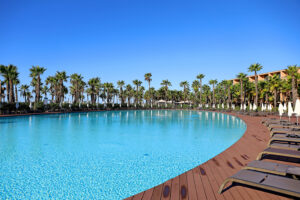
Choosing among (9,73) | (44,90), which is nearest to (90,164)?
(9,73)

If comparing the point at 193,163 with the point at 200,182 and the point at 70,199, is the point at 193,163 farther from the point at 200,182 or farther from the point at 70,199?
the point at 70,199

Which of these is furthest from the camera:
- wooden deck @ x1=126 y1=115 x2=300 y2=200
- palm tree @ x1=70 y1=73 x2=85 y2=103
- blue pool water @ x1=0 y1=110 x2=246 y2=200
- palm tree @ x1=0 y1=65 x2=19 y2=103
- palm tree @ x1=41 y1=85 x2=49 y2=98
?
palm tree @ x1=41 y1=85 x2=49 y2=98

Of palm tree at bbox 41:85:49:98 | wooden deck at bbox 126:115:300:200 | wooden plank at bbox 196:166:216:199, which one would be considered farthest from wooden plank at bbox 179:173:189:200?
palm tree at bbox 41:85:49:98

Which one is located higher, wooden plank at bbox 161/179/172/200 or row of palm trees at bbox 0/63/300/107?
row of palm trees at bbox 0/63/300/107

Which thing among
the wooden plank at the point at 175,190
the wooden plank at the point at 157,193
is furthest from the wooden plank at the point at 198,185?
the wooden plank at the point at 157,193

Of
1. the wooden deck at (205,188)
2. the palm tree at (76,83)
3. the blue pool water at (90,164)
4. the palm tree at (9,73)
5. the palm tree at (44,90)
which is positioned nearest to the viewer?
the wooden deck at (205,188)

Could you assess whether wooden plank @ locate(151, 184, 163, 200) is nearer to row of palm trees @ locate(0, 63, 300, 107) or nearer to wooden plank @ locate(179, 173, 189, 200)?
wooden plank @ locate(179, 173, 189, 200)

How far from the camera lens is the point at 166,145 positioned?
9547 millimetres

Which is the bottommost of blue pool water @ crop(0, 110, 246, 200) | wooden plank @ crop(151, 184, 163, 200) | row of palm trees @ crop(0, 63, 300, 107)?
blue pool water @ crop(0, 110, 246, 200)

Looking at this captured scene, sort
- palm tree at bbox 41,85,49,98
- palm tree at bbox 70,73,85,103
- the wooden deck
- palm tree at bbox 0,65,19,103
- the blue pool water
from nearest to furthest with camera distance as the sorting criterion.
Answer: the wooden deck < the blue pool water < palm tree at bbox 0,65,19,103 < palm tree at bbox 70,73,85,103 < palm tree at bbox 41,85,49,98

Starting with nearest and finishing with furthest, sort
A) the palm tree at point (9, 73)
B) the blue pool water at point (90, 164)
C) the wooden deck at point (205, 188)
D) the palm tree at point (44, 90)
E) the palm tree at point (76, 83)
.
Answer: the wooden deck at point (205, 188), the blue pool water at point (90, 164), the palm tree at point (9, 73), the palm tree at point (76, 83), the palm tree at point (44, 90)

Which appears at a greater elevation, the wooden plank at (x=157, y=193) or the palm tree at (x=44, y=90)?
the palm tree at (x=44, y=90)

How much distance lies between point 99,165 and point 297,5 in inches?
1329

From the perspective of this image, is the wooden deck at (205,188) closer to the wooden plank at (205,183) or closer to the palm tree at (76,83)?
the wooden plank at (205,183)
